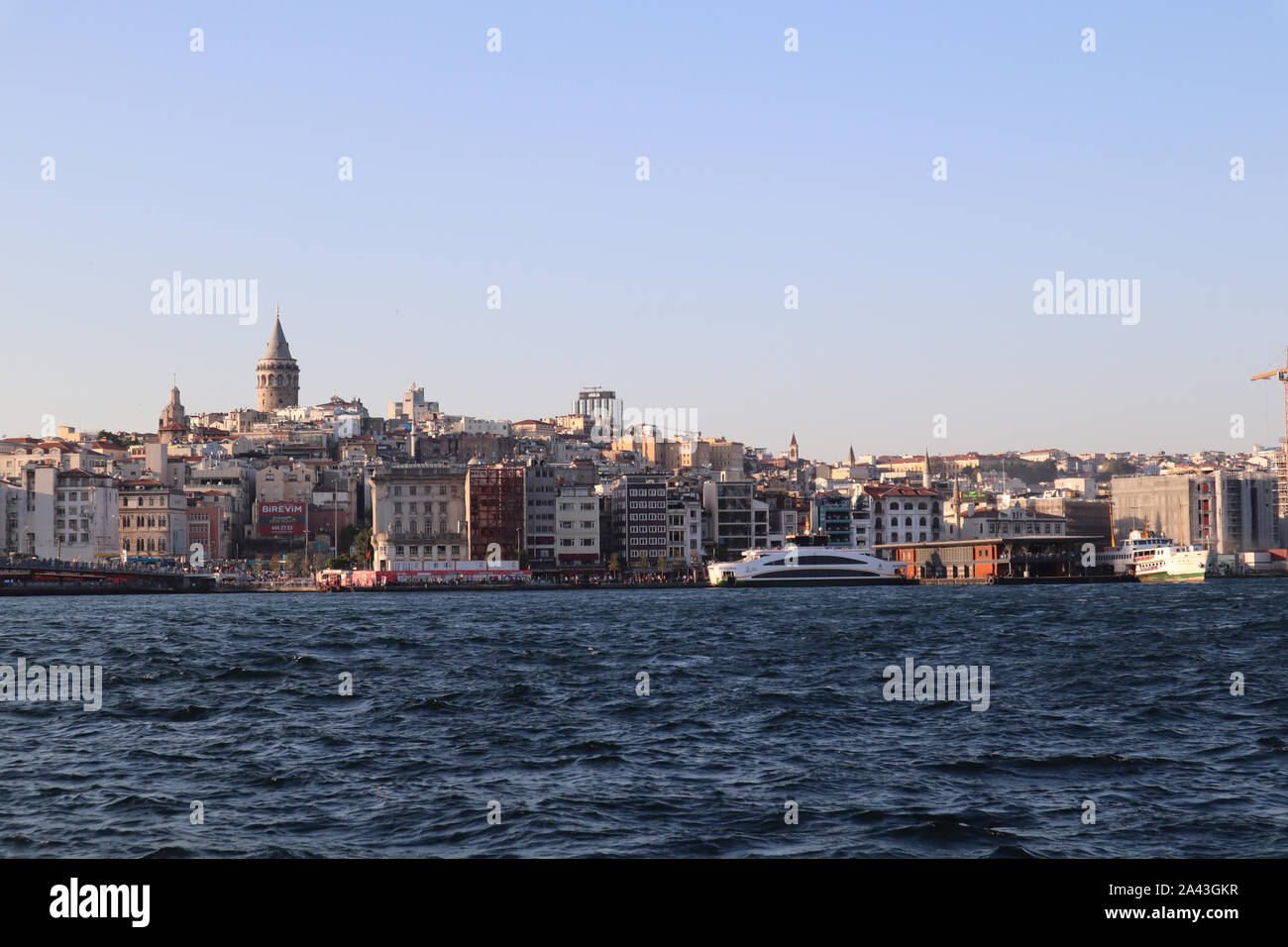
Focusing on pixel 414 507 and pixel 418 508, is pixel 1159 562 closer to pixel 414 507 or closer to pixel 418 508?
pixel 418 508

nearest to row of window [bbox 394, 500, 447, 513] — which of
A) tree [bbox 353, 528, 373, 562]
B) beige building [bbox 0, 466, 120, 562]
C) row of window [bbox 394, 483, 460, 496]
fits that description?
row of window [bbox 394, 483, 460, 496]

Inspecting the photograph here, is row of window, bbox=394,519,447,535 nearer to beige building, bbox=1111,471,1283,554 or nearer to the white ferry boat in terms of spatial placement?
the white ferry boat

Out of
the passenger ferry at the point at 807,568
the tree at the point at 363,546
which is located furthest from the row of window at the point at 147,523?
the passenger ferry at the point at 807,568

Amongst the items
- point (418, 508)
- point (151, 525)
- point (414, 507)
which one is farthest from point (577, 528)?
point (151, 525)

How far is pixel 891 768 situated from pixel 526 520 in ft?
355

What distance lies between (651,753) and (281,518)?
124 meters

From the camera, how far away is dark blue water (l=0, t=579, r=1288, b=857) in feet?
40.2

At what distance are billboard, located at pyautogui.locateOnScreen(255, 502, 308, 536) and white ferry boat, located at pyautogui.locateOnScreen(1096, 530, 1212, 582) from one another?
72.7 m

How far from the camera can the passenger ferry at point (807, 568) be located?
112 meters

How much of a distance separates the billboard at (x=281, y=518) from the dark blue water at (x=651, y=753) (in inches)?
3908

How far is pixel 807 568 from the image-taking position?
4439 inches

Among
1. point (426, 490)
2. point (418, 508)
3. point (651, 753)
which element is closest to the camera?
point (651, 753)

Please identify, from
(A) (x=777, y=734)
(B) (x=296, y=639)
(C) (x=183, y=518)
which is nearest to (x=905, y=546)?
(C) (x=183, y=518)
